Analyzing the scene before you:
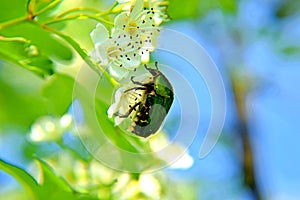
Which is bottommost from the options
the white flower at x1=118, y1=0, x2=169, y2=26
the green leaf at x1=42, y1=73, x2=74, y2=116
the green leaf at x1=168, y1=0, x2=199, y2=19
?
the white flower at x1=118, y1=0, x2=169, y2=26

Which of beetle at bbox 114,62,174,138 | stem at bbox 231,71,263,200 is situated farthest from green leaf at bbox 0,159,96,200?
stem at bbox 231,71,263,200

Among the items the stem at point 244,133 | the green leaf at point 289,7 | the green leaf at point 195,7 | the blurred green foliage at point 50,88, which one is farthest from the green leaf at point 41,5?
the green leaf at point 289,7

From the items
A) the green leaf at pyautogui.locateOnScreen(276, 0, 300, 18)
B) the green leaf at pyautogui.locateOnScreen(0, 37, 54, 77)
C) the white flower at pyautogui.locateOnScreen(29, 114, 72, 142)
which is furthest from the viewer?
the green leaf at pyautogui.locateOnScreen(276, 0, 300, 18)

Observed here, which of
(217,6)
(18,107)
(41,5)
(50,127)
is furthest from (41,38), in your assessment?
(217,6)

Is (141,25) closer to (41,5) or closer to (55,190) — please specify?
(41,5)

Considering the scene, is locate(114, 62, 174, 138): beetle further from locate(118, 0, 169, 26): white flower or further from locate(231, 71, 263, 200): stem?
locate(231, 71, 263, 200): stem

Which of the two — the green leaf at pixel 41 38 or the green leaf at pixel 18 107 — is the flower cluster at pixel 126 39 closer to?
the green leaf at pixel 41 38
